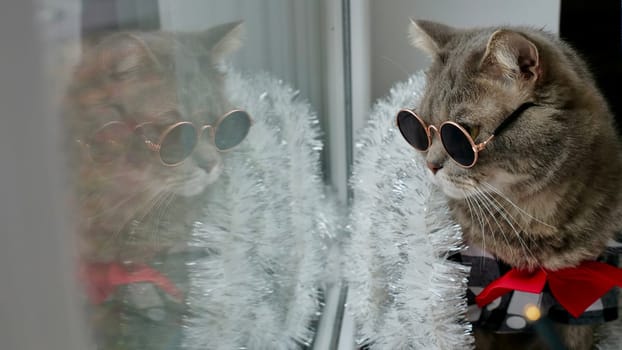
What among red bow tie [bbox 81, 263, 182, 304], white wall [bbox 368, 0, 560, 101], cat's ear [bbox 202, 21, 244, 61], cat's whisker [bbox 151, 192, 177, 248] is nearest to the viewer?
red bow tie [bbox 81, 263, 182, 304]

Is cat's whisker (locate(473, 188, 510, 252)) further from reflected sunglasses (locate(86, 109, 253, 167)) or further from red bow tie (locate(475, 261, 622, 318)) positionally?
reflected sunglasses (locate(86, 109, 253, 167))

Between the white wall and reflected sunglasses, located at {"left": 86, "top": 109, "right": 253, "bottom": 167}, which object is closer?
reflected sunglasses, located at {"left": 86, "top": 109, "right": 253, "bottom": 167}

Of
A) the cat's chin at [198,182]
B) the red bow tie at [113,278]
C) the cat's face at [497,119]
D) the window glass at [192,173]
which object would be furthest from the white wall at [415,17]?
the red bow tie at [113,278]

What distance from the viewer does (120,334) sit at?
0.39 metres

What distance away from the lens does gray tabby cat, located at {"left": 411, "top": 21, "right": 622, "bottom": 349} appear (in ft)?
1.83

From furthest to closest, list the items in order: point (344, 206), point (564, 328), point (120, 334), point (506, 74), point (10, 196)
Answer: point (344, 206)
point (564, 328)
point (506, 74)
point (120, 334)
point (10, 196)

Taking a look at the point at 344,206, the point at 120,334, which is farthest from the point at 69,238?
the point at 344,206

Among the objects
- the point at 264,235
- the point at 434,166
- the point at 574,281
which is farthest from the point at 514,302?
the point at 264,235

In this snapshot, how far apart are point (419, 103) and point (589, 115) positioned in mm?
192

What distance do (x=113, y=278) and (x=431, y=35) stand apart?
49cm

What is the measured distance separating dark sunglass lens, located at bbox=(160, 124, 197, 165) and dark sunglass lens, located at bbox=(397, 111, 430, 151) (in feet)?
0.83

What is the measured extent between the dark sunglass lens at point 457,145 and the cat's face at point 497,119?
0.04ft

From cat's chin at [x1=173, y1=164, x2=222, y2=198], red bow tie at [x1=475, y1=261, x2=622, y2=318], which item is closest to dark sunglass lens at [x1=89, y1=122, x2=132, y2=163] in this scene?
cat's chin at [x1=173, y1=164, x2=222, y2=198]

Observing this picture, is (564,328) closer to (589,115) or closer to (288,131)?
(589,115)
